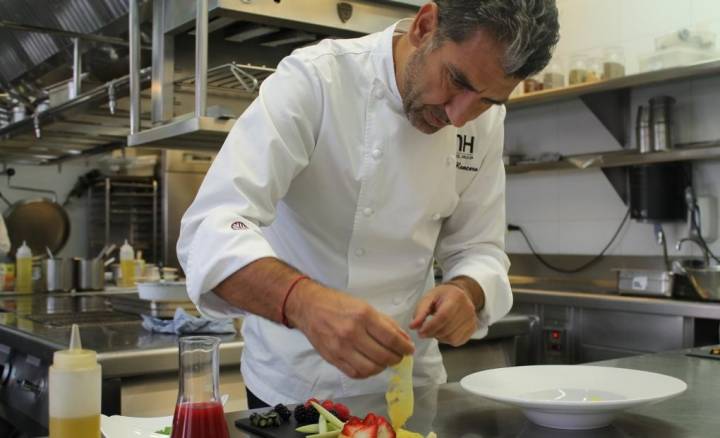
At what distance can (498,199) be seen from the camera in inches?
69.7

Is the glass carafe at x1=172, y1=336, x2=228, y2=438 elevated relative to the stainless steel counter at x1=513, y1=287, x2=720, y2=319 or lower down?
elevated

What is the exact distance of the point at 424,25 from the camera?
1.41 metres

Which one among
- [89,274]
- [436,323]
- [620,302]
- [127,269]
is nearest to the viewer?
[436,323]

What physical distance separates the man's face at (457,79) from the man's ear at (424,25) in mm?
14

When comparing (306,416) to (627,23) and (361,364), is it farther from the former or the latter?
(627,23)

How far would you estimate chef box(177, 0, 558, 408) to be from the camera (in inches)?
48.4

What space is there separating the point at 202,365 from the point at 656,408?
82cm

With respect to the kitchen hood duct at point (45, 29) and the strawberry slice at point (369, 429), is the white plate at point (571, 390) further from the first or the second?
the kitchen hood duct at point (45, 29)

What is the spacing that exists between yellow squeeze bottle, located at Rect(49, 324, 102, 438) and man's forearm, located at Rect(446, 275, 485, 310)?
2.60 feet

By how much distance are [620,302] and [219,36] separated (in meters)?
2.10

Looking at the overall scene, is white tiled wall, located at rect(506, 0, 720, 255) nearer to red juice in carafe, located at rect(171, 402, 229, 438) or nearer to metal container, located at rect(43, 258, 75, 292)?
metal container, located at rect(43, 258, 75, 292)

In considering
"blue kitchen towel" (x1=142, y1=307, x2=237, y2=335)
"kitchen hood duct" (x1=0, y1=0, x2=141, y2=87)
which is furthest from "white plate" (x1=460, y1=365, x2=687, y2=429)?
"kitchen hood duct" (x1=0, y1=0, x2=141, y2=87)

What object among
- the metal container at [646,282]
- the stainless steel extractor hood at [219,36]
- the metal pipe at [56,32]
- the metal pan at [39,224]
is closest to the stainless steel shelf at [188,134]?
the stainless steel extractor hood at [219,36]

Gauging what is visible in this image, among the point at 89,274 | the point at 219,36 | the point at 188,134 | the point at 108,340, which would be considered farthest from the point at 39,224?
the point at 108,340
